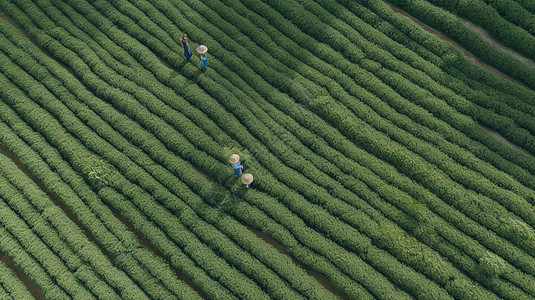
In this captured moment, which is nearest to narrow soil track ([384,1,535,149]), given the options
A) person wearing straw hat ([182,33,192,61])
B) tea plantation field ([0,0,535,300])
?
tea plantation field ([0,0,535,300])

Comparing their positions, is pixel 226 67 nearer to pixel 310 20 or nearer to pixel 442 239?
pixel 310 20


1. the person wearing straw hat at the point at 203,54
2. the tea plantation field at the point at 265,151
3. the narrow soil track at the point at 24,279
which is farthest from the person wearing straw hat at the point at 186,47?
the narrow soil track at the point at 24,279

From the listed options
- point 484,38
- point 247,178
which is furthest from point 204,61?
point 484,38

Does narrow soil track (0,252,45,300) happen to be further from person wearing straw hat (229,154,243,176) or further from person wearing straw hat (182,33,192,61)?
person wearing straw hat (182,33,192,61)

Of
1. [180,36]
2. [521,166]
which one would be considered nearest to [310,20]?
[180,36]

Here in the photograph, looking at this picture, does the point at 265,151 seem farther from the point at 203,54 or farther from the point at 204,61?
the point at 203,54

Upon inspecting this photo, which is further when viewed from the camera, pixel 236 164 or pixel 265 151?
pixel 265 151

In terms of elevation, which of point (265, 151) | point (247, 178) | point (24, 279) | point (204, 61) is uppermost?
point (204, 61)
